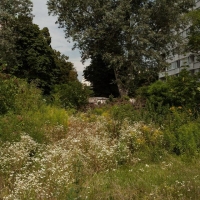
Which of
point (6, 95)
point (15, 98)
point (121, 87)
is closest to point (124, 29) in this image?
point (121, 87)

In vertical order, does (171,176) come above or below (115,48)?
below

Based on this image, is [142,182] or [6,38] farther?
[6,38]

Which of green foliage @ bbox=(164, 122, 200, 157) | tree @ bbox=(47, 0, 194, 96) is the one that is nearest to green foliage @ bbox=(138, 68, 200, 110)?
green foliage @ bbox=(164, 122, 200, 157)

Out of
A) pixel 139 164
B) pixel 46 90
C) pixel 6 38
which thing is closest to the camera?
pixel 139 164

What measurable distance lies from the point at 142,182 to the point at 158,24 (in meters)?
22.1

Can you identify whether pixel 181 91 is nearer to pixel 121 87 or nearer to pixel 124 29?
pixel 124 29

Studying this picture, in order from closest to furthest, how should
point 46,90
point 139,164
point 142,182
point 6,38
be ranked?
point 142,182 → point 139,164 → point 6,38 → point 46,90

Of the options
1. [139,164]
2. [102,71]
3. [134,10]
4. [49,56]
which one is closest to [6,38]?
[49,56]

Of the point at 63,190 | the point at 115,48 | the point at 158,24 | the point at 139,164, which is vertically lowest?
the point at 63,190

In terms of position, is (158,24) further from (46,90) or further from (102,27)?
(46,90)

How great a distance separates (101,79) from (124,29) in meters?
10.2

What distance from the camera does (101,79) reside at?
31750 millimetres

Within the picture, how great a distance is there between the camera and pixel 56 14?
25125 millimetres

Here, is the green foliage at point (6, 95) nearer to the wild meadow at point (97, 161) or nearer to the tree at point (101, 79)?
the wild meadow at point (97, 161)
